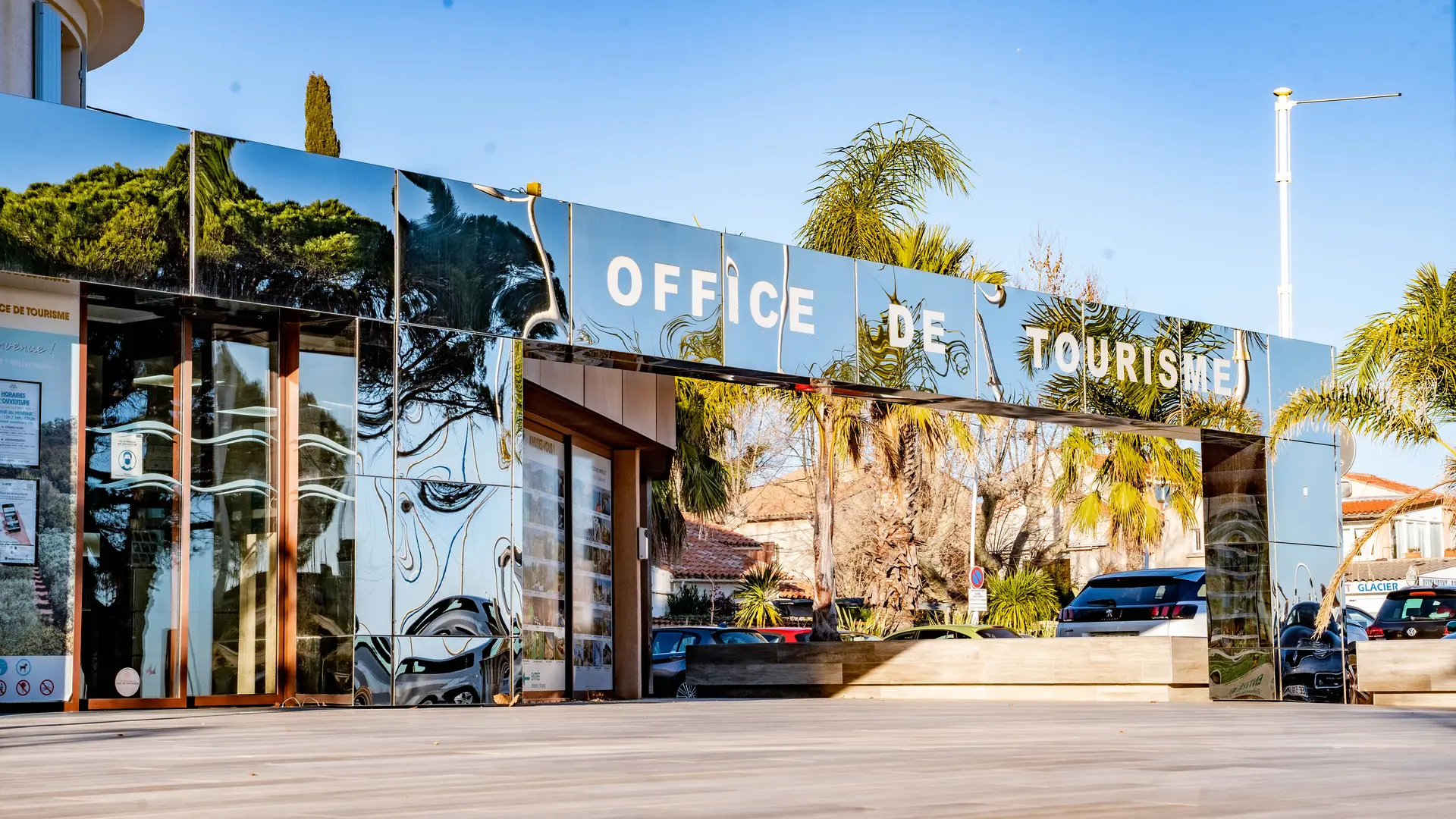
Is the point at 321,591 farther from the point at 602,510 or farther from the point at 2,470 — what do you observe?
the point at 602,510

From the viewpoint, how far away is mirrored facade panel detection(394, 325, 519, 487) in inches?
525

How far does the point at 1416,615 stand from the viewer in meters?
21.3

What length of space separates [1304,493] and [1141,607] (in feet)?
9.07

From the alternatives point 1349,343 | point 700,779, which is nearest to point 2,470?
point 700,779

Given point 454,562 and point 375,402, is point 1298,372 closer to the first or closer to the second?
point 454,562

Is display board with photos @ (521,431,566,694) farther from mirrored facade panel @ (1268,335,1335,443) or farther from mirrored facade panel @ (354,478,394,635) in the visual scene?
mirrored facade panel @ (1268,335,1335,443)

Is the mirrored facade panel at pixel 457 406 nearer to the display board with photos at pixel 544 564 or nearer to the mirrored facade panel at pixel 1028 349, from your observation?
→ the display board with photos at pixel 544 564

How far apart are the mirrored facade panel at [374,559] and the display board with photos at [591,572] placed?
6.38 metres

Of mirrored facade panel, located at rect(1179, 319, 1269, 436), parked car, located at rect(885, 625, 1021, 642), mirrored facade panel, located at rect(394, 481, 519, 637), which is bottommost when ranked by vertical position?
parked car, located at rect(885, 625, 1021, 642)

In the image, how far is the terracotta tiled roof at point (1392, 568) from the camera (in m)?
64.6

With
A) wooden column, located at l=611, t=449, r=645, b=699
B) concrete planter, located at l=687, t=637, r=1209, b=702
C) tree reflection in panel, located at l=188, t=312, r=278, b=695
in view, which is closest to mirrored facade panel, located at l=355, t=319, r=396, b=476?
tree reflection in panel, located at l=188, t=312, r=278, b=695

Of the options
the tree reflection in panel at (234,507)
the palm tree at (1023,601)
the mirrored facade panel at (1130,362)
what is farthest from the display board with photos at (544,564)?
the palm tree at (1023,601)

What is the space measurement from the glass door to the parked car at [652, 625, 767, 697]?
408 inches

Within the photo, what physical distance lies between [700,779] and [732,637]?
2137 cm
